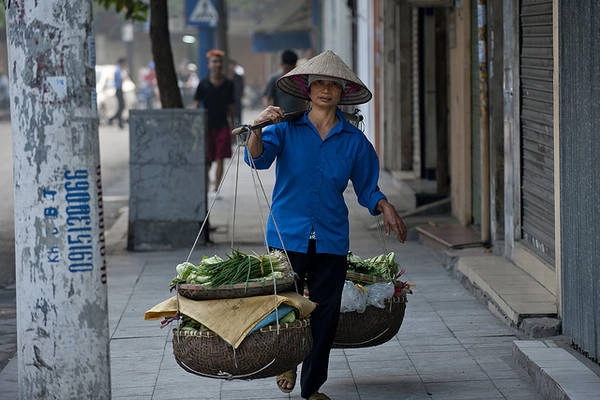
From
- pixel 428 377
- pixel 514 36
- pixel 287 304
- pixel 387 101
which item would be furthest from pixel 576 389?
pixel 387 101

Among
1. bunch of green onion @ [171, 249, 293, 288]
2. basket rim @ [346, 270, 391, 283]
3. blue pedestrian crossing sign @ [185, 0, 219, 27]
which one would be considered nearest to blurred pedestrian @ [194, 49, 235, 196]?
blue pedestrian crossing sign @ [185, 0, 219, 27]

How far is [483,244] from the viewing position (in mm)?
10789

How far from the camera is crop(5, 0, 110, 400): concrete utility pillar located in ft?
15.7

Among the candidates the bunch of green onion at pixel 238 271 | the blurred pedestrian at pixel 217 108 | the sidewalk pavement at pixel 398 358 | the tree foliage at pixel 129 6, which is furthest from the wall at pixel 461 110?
the bunch of green onion at pixel 238 271

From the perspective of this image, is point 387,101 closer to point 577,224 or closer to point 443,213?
point 443,213

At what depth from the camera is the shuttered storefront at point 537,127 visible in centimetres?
845

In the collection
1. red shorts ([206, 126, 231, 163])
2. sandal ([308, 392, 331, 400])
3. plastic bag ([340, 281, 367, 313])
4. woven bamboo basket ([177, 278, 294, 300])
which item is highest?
red shorts ([206, 126, 231, 163])

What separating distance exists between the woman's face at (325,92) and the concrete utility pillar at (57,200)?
1381mm

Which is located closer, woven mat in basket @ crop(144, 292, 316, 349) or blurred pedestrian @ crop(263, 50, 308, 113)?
woven mat in basket @ crop(144, 292, 316, 349)

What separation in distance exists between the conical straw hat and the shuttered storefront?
2.59m

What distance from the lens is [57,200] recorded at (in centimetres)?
482

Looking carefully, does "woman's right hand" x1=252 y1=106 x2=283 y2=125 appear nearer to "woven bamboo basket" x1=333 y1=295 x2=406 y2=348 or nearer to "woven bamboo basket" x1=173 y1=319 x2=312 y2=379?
→ "woven bamboo basket" x1=173 y1=319 x2=312 y2=379

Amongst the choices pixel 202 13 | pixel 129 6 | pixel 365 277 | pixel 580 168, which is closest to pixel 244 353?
pixel 365 277

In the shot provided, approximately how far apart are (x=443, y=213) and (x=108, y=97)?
88.6ft
